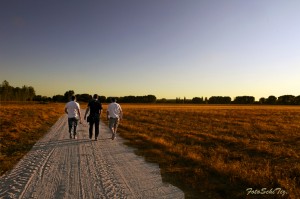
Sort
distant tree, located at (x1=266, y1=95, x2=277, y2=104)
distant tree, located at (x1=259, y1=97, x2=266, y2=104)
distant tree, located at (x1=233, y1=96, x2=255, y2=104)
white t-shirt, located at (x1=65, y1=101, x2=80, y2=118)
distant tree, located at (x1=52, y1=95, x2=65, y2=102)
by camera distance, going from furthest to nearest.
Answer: distant tree, located at (x1=233, y1=96, x2=255, y2=104) → distant tree, located at (x1=259, y1=97, x2=266, y2=104) → distant tree, located at (x1=266, y1=95, x2=277, y2=104) → distant tree, located at (x1=52, y1=95, x2=65, y2=102) → white t-shirt, located at (x1=65, y1=101, x2=80, y2=118)

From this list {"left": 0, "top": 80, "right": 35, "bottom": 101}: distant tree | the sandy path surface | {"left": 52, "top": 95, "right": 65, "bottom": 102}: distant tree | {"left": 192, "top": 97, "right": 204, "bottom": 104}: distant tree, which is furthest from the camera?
{"left": 192, "top": 97, "right": 204, "bottom": 104}: distant tree

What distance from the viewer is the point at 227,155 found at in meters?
13.4

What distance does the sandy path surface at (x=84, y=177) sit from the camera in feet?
22.8

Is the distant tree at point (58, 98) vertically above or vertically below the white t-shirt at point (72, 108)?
above

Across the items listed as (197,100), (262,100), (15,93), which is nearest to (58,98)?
(15,93)

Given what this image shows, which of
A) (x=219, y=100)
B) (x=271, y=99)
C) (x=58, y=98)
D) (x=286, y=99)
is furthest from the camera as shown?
(x=219, y=100)

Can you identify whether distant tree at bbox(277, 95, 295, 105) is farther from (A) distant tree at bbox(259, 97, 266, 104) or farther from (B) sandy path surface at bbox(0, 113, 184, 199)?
(B) sandy path surface at bbox(0, 113, 184, 199)

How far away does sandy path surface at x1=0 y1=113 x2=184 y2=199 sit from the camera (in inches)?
274

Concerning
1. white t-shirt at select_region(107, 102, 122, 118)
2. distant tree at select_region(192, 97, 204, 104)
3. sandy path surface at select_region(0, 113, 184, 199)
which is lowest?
sandy path surface at select_region(0, 113, 184, 199)

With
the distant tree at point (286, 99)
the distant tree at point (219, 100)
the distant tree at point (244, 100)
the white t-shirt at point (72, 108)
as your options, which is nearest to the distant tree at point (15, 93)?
the distant tree at point (219, 100)

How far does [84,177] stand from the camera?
827 centimetres

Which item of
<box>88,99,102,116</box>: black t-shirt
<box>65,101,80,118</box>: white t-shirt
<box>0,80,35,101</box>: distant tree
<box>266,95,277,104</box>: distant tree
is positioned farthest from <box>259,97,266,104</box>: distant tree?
<box>65,101,80,118</box>: white t-shirt

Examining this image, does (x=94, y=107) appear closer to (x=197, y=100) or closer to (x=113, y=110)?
(x=113, y=110)

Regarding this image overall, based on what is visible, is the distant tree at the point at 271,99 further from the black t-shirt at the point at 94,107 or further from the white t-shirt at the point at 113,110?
the black t-shirt at the point at 94,107
